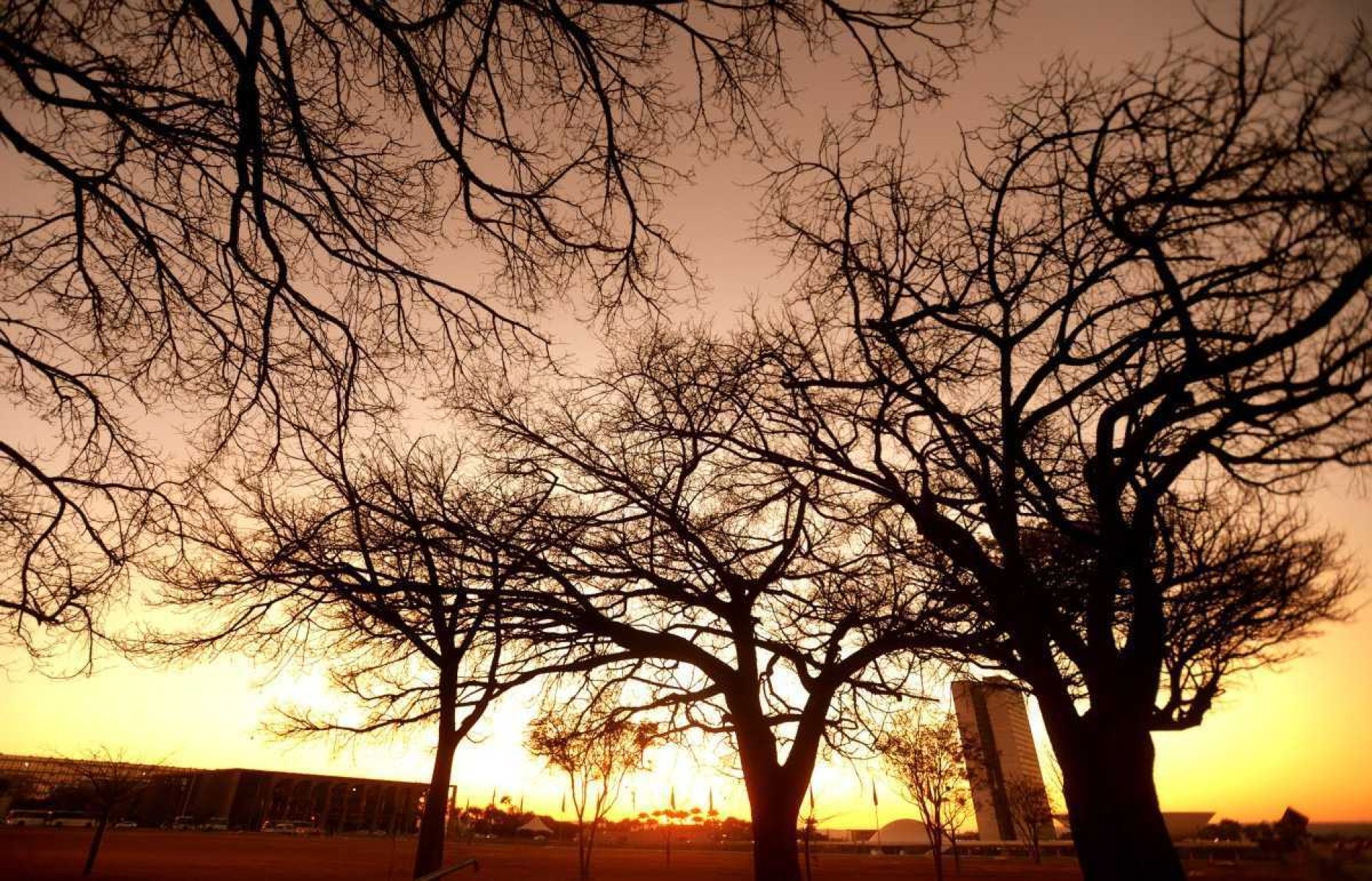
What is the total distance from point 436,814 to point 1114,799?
1260 cm

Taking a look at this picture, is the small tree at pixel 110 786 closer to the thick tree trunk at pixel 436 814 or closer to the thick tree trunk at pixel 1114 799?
the thick tree trunk at pixel 436 814

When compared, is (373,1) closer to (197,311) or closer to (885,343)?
(197,311)

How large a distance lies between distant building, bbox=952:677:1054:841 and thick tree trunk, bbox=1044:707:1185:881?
243 centimetres

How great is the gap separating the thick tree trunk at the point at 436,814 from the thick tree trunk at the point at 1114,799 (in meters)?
10.9

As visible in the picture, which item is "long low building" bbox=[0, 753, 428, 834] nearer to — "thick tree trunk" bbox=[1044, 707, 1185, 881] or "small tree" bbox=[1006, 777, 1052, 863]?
"small tree" bbox=[1006, 777, 1052, 863]

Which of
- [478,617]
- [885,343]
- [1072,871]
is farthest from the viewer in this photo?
[1072,871]

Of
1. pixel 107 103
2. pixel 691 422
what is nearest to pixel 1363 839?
pixel 691 422

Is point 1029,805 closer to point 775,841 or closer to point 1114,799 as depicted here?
point 775,841

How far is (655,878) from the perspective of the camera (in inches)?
1215

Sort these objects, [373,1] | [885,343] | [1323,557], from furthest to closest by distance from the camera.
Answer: [1323,557] → [885,343] → [373,1]

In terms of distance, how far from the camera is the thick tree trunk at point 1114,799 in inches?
178

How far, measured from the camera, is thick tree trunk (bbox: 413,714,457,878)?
39.3 ft

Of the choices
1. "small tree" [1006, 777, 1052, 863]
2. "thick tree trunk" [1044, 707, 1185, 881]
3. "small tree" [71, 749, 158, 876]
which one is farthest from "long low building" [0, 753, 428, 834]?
"thick tree trunk" [1044, 707, 1185, 881]

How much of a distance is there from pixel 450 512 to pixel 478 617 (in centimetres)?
126
